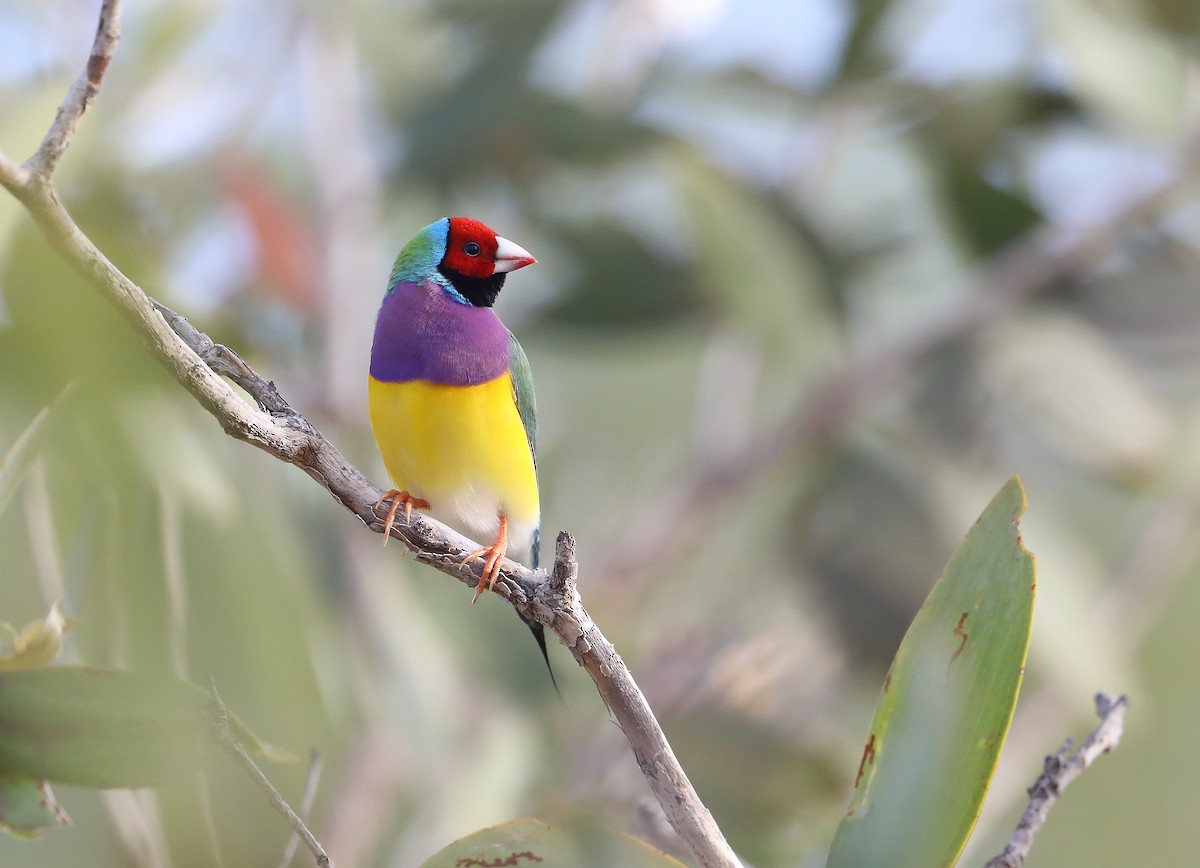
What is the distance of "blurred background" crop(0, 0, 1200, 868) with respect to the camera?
113 inches

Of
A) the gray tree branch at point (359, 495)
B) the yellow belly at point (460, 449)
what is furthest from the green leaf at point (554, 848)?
the yellow belly at point (460, 449)

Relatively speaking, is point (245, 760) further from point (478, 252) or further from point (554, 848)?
point (478, 252)

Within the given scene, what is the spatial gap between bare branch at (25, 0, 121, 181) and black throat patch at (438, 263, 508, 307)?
100cm

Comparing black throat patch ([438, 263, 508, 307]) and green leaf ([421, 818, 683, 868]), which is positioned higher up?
black throat patch ([438, 263, 508, 307])

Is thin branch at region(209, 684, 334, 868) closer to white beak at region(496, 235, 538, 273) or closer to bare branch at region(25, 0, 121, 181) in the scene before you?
bare branch at region(25, 0, 121, 181)

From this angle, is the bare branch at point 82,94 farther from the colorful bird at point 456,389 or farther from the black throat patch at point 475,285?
the black throat patch at point 475,285

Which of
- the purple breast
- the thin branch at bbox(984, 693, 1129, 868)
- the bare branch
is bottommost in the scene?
the thin branch at bbox(984, 693, 1129, 868)

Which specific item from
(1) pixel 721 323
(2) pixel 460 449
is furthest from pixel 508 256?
(1) pixel 721 323

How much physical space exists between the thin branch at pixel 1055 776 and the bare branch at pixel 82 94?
98cm

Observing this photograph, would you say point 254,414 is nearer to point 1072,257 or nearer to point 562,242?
point 562,242

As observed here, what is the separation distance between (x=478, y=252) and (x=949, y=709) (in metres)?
1.09

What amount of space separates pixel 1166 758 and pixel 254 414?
247 inches

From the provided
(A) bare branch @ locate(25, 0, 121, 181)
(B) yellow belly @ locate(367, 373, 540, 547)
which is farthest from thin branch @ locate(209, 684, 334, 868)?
(B) yellow belly @ locate(367, 373, 540, 547)

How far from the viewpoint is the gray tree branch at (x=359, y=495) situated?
95cm
